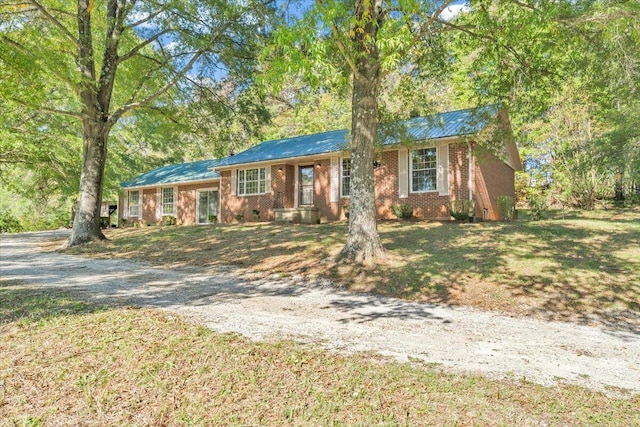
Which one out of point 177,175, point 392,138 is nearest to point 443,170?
point 392,138

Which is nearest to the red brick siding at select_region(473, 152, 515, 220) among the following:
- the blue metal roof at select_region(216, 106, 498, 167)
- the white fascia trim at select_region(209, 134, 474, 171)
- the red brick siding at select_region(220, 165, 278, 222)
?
the white fascia trim at select_region(209, 134, 474, 171)

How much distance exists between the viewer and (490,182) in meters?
16.7

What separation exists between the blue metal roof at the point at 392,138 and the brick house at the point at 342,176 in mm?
44

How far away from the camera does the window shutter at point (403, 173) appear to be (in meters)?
15.7

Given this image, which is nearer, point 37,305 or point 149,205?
point 37,305

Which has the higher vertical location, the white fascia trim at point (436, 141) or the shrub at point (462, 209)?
the white fascia trim at point (436, 141)

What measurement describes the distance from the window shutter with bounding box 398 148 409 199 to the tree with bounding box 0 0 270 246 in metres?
6.96

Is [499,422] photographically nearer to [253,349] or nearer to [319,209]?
[253,349]

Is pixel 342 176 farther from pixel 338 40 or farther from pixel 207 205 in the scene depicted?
pixel 338 40

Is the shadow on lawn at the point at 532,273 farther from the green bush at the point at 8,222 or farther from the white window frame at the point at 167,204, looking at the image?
the green bush at the point at 8,222

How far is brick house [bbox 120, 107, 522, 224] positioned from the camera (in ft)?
46.2

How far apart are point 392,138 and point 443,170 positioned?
114 inches

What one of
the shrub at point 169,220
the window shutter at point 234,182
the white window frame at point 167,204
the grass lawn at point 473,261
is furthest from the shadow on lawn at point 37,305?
the white window frame at point 167,204

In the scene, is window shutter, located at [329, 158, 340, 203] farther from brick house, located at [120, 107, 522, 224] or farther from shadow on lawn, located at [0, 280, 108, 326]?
shadow on lawn, located at [0, 280, 108, 326]
